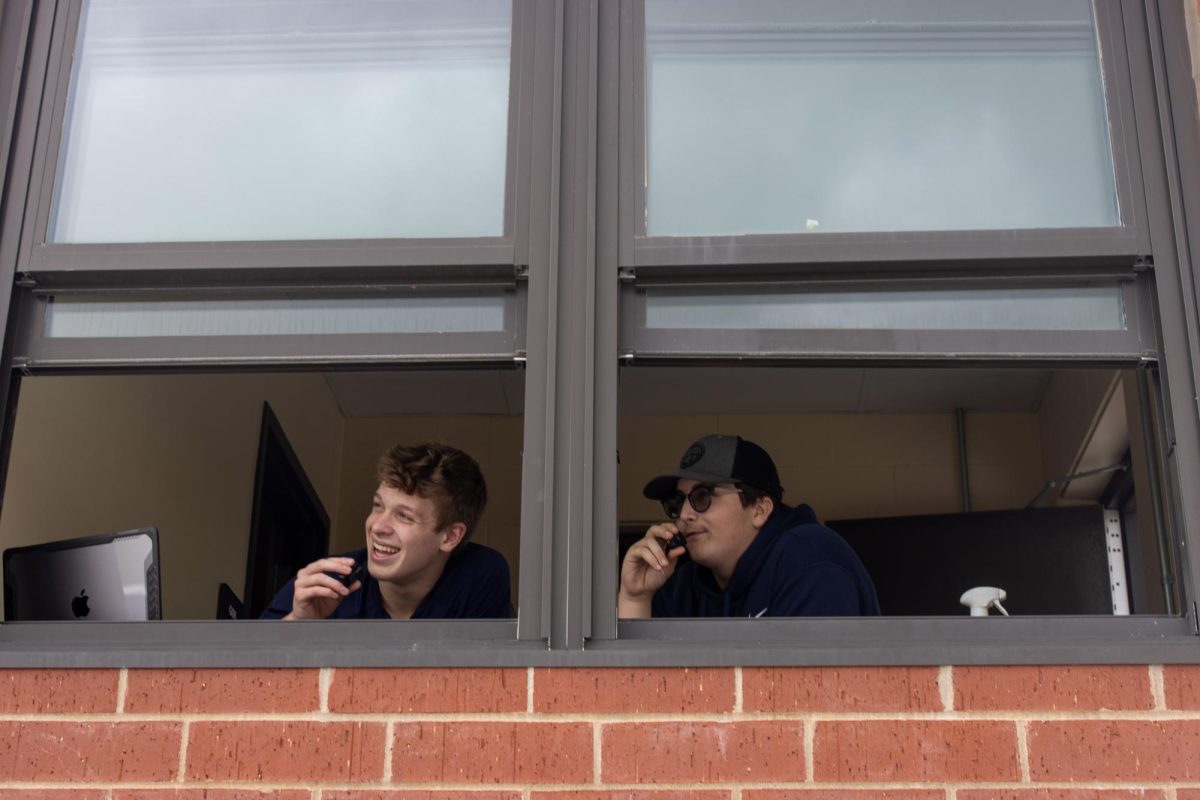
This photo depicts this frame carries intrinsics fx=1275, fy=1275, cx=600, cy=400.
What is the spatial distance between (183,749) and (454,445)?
6.02 m

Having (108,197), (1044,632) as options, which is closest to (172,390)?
(108,197)

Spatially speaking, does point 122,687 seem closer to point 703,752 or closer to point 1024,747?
point 703,752

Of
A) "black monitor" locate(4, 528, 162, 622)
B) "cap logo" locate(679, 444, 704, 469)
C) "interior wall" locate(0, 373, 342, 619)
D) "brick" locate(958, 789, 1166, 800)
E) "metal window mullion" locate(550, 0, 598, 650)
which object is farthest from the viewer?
"interior wall" locate(0, 373, 342, 619)

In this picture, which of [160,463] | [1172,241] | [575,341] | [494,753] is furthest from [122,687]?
[160,463]

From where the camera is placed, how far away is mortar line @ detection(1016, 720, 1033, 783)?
2002mm

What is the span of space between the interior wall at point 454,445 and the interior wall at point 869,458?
2.34 ft

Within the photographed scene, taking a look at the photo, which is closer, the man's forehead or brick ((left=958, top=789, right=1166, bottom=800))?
brick ((left=958, top=789, right=1166, bottom=800))

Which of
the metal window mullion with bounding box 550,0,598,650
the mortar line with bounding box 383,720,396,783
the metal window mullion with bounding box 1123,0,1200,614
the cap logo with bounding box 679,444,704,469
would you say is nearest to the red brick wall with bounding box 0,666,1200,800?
the mortar line with bounding box 383,720,396,783

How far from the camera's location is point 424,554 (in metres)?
3.26

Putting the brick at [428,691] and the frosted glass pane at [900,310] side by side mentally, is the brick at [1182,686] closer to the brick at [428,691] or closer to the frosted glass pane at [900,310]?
the frosted glass pane at [900,310]

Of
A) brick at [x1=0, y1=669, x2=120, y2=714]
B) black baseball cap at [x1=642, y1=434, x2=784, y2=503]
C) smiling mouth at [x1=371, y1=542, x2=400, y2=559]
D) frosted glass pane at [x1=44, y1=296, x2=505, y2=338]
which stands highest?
frosted glass pane at [x1=44, y1=296, x2=505, y2=338]

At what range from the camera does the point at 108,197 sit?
8.14 feet

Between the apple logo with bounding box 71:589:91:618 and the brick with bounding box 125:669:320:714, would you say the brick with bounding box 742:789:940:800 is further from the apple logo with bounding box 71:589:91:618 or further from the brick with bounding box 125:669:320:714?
the apple logo with bounding box 71:589:91:618

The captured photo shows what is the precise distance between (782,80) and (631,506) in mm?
5390
